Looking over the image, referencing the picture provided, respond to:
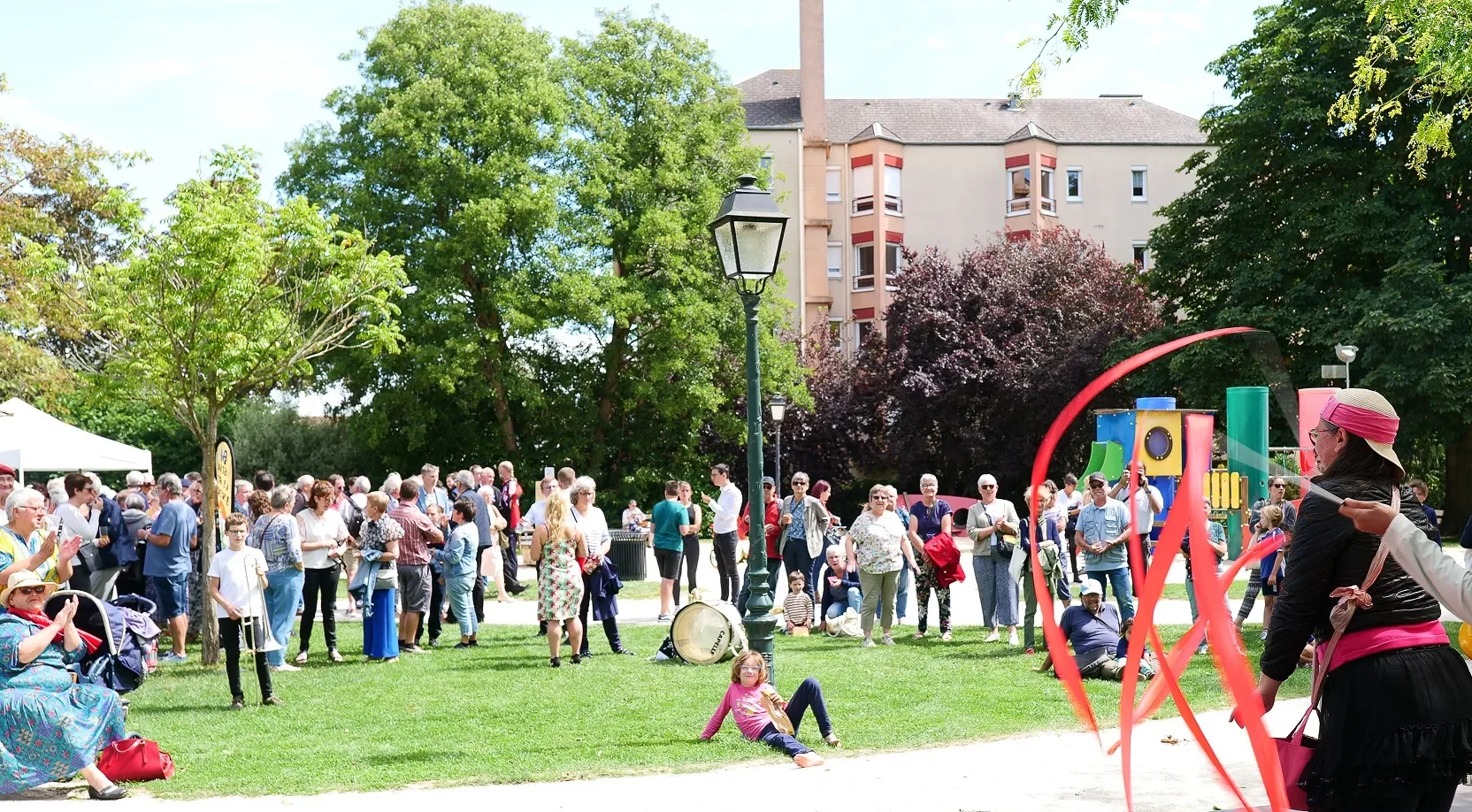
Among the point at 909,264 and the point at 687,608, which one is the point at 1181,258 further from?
the point at 687,608

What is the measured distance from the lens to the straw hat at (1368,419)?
4.20 m

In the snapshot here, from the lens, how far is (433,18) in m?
39.3

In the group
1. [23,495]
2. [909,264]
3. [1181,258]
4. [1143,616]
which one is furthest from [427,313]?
[1143,616]

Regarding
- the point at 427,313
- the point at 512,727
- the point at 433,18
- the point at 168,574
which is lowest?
the point at 512,727

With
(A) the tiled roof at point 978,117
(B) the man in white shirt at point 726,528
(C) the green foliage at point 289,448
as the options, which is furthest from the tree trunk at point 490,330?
(B) the man in white shirt at point 726,528

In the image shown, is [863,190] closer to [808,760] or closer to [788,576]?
[788,576]

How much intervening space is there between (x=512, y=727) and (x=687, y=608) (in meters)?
3.50

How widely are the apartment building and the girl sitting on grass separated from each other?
44.4 meters

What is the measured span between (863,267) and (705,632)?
4316 cm

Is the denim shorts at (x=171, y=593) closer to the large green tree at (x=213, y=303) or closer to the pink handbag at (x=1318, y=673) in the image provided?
the large green tree at (x=213, y=303)

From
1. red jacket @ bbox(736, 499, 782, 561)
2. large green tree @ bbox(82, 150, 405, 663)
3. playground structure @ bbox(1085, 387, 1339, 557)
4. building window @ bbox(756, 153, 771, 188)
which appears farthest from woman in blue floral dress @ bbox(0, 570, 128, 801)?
building window @ bbox(756, 153, 771, 188)

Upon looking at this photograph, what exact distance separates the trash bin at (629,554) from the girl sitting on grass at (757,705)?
1561 cm

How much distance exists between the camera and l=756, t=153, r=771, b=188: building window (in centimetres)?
3734

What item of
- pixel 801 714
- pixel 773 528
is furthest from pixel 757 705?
pixel 773 528
